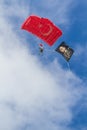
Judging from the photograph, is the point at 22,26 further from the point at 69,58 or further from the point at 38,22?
the point at 69,58

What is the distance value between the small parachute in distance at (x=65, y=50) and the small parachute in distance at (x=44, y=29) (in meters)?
2.59

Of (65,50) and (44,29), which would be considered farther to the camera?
(65,50)

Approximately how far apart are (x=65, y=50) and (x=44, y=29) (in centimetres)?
484

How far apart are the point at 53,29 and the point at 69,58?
5.27 meters

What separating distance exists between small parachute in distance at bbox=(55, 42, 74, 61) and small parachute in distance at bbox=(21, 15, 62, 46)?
2593mm

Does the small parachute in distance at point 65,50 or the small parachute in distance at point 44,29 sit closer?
the small parachute in distance at point 44,29

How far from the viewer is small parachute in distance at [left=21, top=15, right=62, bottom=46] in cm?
8281

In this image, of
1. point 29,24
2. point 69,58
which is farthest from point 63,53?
point 29,24

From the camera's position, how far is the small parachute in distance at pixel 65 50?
84750mm

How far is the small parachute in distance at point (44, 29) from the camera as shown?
8281 centimetres

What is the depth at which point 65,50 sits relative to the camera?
278ft

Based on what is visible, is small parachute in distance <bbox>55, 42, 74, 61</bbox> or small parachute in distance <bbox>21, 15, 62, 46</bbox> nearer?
small parachute in distance <bbox>21, 15, 62, 46</bbox>

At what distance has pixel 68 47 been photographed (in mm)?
85188

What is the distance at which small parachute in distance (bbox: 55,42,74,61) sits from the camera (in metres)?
84.8
